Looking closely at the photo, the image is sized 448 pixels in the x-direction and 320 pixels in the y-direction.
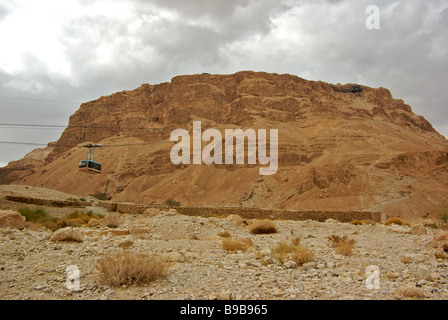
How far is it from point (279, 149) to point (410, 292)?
6092cm

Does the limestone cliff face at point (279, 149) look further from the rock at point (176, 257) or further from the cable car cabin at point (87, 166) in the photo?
the rock at point (176, 257)

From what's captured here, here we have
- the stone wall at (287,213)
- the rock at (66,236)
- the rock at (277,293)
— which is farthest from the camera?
the stone wall at (287,213)

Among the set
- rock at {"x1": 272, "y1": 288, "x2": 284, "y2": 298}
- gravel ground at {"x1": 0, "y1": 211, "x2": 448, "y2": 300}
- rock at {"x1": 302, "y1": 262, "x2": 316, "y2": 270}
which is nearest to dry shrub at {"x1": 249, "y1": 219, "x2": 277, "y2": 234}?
gravel ground at {"x1": 0, "y1": 211, "x2": 448, "y2": 300}

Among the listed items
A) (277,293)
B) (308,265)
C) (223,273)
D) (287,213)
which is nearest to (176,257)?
(223,273)

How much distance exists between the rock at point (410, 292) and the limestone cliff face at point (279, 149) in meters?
32.5

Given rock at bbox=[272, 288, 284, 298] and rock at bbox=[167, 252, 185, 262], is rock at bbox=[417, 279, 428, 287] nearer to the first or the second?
rock at bbox=[272, 288, 284, 298]

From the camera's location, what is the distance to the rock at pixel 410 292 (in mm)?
4965

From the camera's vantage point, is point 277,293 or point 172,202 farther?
point 172,202

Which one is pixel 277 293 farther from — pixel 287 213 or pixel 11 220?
pixel 287 213

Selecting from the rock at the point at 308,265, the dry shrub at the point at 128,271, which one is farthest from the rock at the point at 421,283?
the dry shrub at the point at 128,271

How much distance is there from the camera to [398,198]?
36656mm

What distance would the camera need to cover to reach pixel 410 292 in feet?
16.5

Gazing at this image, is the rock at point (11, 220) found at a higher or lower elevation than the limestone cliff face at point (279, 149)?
lower

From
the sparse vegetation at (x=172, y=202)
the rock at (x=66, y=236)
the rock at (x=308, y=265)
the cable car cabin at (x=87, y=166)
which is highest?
the cable car cabin at (x=87, y=166)
